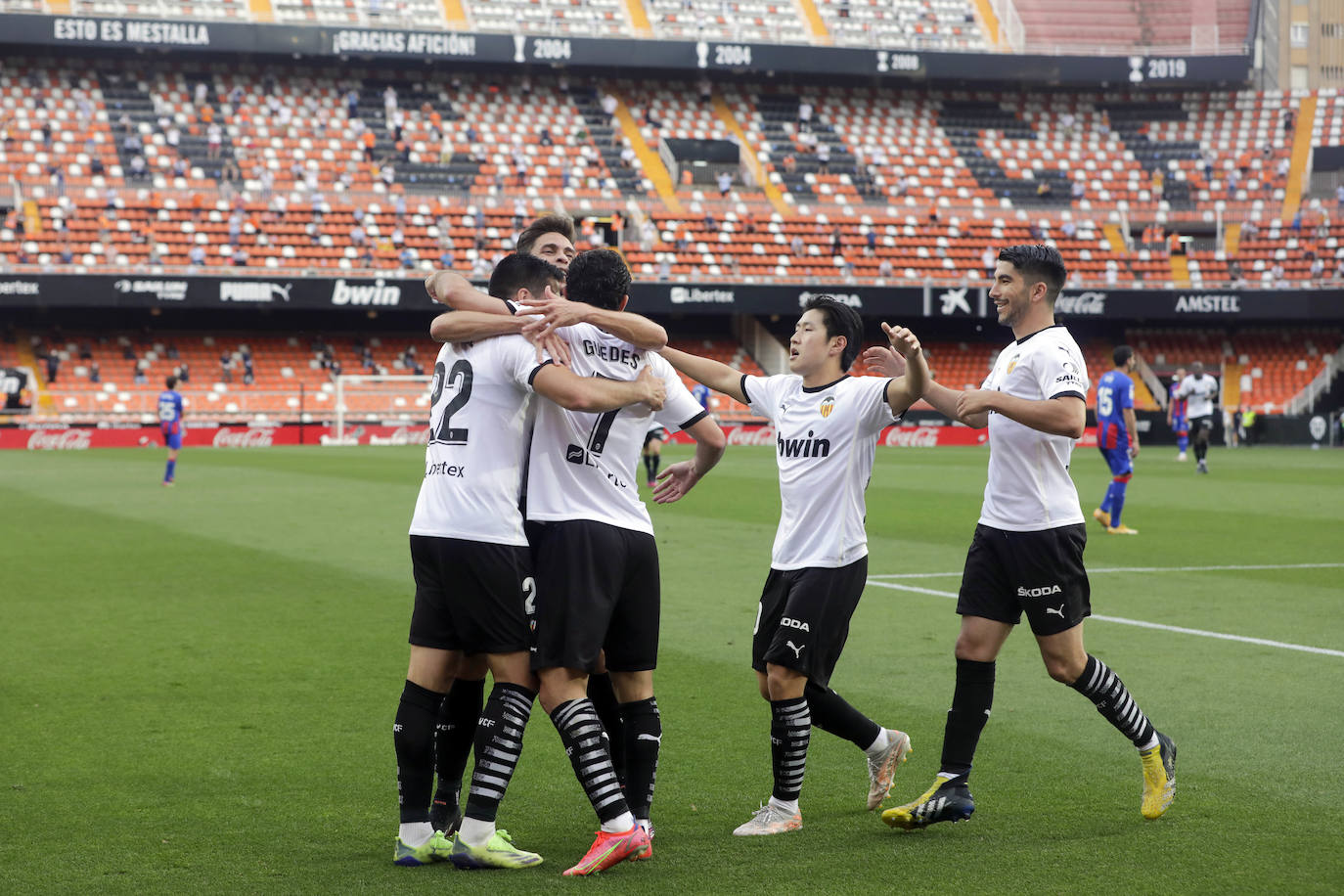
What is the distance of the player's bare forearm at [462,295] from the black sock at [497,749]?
1314 mm

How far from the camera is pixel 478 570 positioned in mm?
4812

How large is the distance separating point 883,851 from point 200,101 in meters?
48.1

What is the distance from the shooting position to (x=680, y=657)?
8.88 metres

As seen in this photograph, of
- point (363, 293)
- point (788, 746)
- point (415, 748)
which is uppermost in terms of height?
point (363, 293)

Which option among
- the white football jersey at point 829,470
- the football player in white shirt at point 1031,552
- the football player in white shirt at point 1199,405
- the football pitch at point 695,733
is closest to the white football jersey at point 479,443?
the white football jersey at point 829,470

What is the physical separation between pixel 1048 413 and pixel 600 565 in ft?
5.77

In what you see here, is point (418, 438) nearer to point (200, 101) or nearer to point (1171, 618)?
point (200, 101)

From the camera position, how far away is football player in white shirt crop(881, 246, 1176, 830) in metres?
5.39

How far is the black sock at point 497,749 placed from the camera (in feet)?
15.8

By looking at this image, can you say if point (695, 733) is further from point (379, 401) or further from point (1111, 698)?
point (379, 401)

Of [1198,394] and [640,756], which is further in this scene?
[1198,394]

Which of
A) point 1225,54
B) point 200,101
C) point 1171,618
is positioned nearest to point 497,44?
point 200,101

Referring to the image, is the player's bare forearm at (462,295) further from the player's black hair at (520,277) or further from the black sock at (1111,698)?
the black sock at (1111,698)

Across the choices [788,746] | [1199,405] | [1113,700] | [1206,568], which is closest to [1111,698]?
[1113,700]
